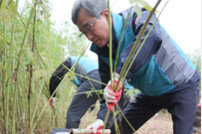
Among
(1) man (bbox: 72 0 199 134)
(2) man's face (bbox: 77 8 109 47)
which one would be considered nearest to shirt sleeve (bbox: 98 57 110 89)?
(1) man (bbox: 72 0 199 134)

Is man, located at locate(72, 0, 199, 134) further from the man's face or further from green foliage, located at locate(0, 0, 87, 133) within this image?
green foliage, located at locate(0, 0, 87, 133)

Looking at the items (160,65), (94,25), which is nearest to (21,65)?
(94,25)

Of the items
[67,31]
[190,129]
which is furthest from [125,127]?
[67,31]

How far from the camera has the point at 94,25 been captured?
1.10 m

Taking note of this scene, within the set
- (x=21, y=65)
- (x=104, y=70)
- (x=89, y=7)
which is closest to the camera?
(x=21, y=65)

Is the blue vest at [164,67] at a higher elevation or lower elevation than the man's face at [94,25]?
lower

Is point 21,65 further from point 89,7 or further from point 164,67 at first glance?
point 164,67

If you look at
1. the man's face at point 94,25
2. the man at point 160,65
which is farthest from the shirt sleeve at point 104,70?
the man's face at point 94,25

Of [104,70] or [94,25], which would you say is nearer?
[94,25]

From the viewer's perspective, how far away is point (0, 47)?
681mm

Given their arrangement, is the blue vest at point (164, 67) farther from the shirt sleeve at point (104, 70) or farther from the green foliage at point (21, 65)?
the green foliage at point (21, 65)

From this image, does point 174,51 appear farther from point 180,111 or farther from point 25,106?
point 25,106

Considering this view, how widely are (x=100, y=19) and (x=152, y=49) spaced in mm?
388

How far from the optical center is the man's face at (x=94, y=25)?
3.60 ft
